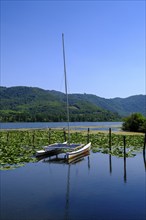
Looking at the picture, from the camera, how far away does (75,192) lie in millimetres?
21125

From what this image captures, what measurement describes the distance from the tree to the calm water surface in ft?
160

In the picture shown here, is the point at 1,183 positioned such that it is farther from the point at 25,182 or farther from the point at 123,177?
the point at 123,177

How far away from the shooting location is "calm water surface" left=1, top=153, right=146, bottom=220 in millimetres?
16469

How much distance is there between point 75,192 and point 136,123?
209 feet

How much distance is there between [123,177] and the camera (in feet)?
84.6

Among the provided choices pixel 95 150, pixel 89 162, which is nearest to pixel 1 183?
pixel 89 162

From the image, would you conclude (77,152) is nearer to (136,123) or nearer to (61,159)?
(61,159)

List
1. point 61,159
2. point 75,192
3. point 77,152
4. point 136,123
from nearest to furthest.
Answer: point 75,192
point 77,152
point 61,159
point 136,123

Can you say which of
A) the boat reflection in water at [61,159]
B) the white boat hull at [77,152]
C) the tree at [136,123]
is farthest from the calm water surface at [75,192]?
the tree at [136,123]

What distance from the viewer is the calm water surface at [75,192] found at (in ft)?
54.0

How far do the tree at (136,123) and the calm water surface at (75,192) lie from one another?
48766 millimetres

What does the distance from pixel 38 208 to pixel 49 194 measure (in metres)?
3.20

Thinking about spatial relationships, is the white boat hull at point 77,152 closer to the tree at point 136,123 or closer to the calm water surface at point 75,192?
the calm water surface at point 75,192

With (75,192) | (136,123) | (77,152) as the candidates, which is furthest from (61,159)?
(136,123)
